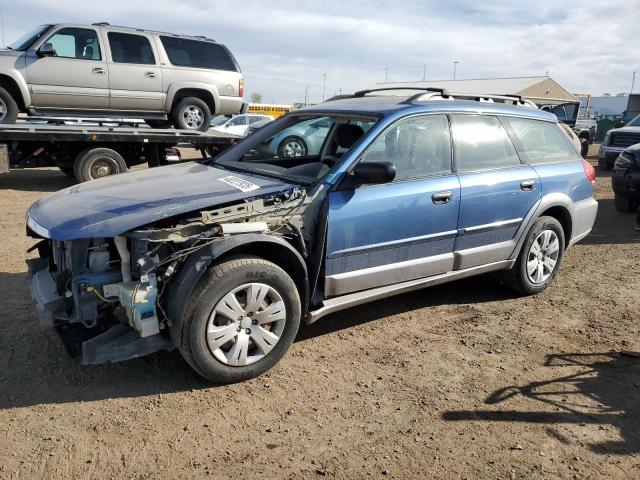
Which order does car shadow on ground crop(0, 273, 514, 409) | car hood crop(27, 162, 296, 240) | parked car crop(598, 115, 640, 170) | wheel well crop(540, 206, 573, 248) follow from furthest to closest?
parked car crop(598, 115, 640, 170) → wheel well crop(540, 206, 573, 248) → car shadow on ground crop(0, 273, 514, 409) → car hood crop(27, 162, 296, 240)

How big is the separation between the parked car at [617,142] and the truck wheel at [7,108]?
1404 centimetres

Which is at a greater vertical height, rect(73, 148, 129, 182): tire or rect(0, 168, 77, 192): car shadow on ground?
rect(73, 148, 129, 182): tire

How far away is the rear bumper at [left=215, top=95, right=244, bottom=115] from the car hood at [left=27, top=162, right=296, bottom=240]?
7.36 meters

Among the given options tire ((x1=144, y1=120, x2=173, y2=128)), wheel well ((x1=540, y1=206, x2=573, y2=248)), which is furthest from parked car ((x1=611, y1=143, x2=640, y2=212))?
tire ((x1=144, y1=120, x2=173, y2=128))

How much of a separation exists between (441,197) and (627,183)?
6235mm

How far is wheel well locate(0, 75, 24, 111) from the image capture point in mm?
9102

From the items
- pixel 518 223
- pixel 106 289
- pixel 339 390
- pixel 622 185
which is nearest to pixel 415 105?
pixel 518 223

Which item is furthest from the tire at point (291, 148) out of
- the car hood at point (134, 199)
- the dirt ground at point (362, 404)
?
the dirt ground at point (362, 404)

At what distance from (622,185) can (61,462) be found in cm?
903

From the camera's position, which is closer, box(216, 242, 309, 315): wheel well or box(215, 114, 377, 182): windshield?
box(216, 242, 309, 315): wheel well

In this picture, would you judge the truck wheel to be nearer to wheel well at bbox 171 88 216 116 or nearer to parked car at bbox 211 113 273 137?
wheel well at bbox 171 88 216 116

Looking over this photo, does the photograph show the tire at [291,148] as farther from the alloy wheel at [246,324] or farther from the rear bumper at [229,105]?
the rear bumper at [229,105]

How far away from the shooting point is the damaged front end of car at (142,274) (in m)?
3.07

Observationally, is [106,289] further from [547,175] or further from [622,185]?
[622,185]
